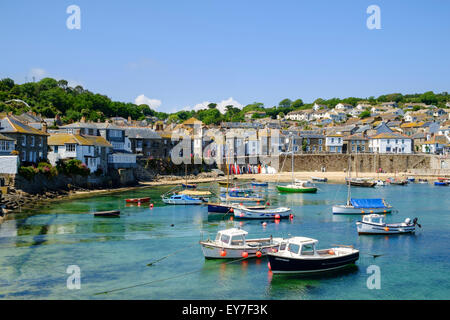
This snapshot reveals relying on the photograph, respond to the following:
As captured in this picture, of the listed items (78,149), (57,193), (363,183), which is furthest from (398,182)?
(57,193)

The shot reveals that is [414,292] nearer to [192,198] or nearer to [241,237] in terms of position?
[241,237]

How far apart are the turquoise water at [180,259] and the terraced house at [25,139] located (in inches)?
573

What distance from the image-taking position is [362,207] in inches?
2169

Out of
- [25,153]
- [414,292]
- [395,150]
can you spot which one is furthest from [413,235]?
[395,150]

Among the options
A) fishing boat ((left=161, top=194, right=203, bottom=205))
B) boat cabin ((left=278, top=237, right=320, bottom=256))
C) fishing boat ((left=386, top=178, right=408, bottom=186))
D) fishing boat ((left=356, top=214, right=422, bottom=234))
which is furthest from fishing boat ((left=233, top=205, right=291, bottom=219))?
fishing boat ((left=386, top=178, right=408, bottom=186))

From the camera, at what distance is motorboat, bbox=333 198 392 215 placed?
54281 mm

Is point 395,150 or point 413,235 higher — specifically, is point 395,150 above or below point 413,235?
above

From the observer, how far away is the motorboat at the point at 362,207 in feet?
178

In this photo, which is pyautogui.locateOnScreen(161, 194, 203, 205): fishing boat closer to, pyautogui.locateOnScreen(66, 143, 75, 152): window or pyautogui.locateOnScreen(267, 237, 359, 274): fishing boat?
pyautogui.locateOnScreen(66, 143, 75, 152): window

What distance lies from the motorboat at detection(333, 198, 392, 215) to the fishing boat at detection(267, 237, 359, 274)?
934 inches

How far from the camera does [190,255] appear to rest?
1336 inches

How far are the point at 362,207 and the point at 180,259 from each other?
30.2 m

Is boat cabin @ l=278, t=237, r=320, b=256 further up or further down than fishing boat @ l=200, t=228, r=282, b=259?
further up

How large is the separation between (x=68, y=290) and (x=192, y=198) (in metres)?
37.1
